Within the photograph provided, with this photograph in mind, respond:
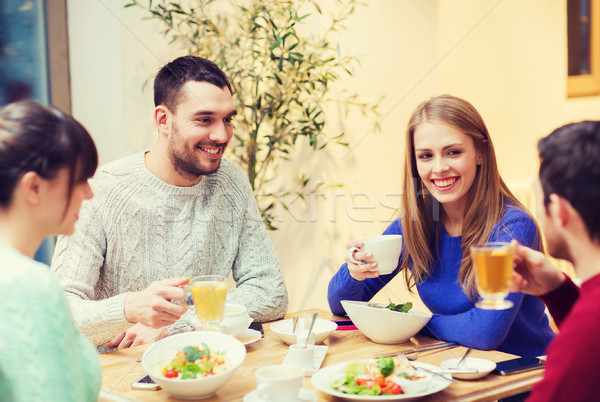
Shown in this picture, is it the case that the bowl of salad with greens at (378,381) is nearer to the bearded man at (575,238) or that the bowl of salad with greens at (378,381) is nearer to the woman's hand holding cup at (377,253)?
the bearded man at (575,238)

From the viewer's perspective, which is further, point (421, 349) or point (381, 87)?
point (381, 87)

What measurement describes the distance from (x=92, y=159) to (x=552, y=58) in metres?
3.93

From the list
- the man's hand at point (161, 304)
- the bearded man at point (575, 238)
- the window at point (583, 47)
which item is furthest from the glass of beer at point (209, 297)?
the window at point (583, 47)

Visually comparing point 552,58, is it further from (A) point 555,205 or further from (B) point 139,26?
→ (A) point 555,205

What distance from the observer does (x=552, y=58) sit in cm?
431

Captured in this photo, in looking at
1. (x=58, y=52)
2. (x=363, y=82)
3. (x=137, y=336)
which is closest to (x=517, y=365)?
(x=137, y=336)

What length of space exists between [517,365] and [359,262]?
0.53 meters

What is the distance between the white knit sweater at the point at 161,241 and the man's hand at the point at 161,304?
0.79 ft

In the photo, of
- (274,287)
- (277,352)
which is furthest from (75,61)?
(277,352)

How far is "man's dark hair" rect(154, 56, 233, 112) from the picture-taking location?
2.23 meters

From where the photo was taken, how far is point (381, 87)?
3.59 metres

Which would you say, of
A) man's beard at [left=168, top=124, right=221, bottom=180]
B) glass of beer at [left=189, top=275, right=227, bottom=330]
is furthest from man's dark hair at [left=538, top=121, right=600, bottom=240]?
man's beard at [left=168, top=124, right=221, bottom=180]

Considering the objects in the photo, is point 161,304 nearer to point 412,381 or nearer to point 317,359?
point 317,359

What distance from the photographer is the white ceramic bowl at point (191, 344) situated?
129 cm
